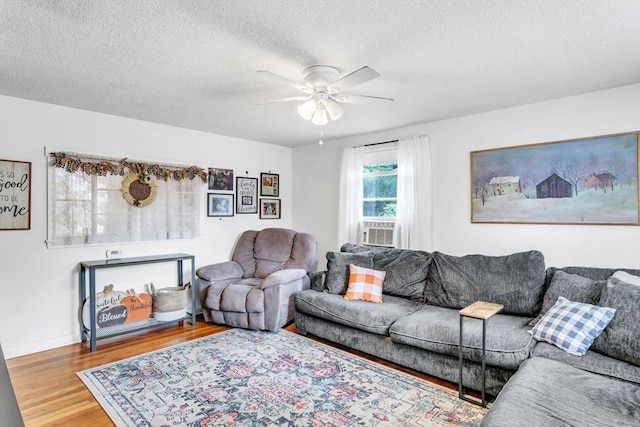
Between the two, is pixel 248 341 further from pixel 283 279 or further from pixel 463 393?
pixel 463 393

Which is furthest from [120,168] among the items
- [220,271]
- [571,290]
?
[571,290]

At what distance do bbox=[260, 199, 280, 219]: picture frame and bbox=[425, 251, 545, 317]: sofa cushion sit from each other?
2722mm

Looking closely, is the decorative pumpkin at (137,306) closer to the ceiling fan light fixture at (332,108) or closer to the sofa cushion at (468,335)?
the sofa cushion at (468,335)

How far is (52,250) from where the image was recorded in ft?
11.0

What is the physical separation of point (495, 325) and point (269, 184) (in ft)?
12.1

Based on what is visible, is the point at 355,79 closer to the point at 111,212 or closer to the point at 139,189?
the point at 139,189

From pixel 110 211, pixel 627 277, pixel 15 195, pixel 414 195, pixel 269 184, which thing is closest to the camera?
pixel 627 277

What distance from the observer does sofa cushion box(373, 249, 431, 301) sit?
3443 mm

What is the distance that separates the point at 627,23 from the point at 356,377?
2.85 meters

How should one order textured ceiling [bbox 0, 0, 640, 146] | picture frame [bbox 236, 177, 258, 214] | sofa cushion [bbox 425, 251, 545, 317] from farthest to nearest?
picture frame [bbox 236, 177, 258, 214]
sofa cushion [bbox 425, 251, 545, 317]
textured ceiling [bbox 0, 0, 640, 146]

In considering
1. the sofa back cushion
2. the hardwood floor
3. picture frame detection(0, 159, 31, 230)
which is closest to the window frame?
the sofa back cushion

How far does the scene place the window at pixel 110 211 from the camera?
3.40 m

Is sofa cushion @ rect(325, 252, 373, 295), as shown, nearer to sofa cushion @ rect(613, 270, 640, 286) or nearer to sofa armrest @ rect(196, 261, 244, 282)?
sofa armrest @ rect(196, 261, 244, 282)

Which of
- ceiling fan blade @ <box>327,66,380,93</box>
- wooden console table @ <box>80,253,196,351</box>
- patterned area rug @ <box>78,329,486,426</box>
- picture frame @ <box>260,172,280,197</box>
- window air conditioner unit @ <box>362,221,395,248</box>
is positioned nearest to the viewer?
ceiling fan blade @ <box>327,66,380,93</box>
